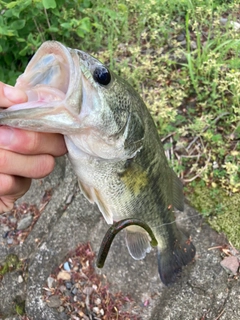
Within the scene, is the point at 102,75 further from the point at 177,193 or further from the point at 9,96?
the point at 177,193

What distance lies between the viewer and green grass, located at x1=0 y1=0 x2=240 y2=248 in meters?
2.69

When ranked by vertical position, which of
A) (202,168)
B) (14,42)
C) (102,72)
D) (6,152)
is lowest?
(202,168)

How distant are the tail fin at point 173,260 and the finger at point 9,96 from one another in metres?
1.24

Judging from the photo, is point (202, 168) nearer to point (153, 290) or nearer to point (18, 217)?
point (153, 290)

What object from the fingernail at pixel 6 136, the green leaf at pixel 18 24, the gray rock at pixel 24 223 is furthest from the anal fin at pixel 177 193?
the green leaf at pixel 18 24

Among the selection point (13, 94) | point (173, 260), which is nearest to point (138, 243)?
point (173, 260)

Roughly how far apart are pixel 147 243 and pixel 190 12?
7.16ft

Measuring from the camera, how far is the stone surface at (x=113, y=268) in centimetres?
219

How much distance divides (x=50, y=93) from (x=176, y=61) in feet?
7.03

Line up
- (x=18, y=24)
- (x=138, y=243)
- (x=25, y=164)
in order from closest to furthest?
(x=25, y=164), (x=138, y=243), (x=18, y=24)

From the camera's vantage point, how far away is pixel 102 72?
140 cm

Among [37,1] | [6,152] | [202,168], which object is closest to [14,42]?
[37,1]

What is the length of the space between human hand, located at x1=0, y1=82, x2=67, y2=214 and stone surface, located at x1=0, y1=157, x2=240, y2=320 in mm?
993

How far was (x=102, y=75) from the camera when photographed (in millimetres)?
1404
